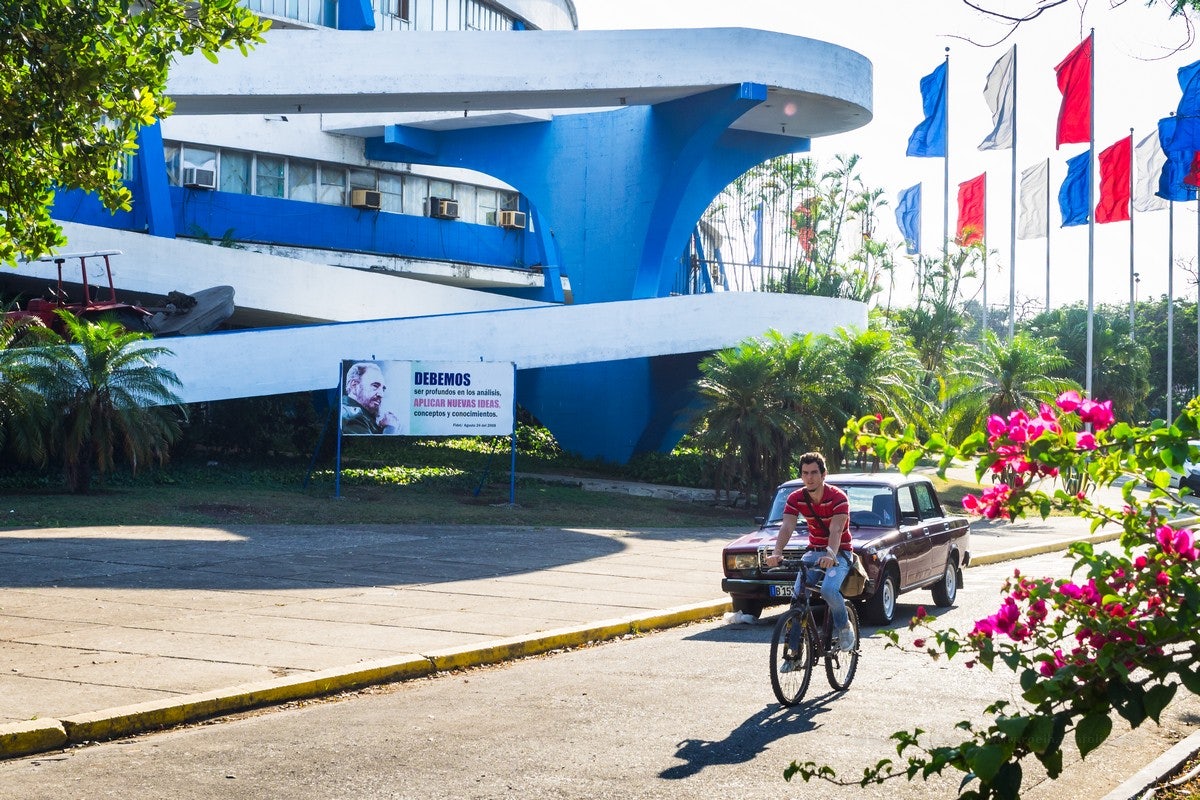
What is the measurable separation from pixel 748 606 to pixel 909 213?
44.0 m

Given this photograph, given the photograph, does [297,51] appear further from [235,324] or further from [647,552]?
[647,552]

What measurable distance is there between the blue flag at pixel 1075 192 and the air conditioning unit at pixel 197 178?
2692 centimetres

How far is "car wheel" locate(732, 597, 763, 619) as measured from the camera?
44.4 feet

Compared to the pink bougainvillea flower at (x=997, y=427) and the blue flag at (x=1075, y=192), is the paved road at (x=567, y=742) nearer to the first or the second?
the pink bougainvillea flower at (x=997, y=427)

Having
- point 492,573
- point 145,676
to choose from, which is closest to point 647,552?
point 492,573

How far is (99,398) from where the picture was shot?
22.6 meters

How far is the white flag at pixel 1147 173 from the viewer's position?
165 ft

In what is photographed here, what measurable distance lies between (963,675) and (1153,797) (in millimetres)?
3863

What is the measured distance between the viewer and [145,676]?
9.50 m

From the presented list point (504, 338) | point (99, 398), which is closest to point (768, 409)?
point (504, 338)

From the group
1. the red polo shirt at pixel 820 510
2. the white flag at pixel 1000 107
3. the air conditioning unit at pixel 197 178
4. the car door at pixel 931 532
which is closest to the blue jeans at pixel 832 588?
the red polo shirt at pixel 820 510

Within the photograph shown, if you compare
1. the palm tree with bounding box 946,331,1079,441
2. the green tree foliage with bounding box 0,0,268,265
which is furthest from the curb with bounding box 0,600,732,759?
the palm tree with bounding box 946,331,1079,441

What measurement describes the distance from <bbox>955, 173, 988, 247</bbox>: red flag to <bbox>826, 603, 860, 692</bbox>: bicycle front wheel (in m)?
44.4

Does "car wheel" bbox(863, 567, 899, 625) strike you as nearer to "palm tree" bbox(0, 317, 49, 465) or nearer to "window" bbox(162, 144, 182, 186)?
"palm tree" bbox(0, 317, 49, 465)
